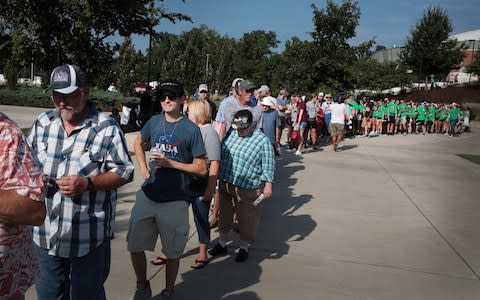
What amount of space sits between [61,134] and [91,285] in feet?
2.83

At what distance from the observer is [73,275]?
2.64m

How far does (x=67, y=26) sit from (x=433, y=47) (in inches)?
1540

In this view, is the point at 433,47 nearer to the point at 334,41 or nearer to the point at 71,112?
the point at 334,41

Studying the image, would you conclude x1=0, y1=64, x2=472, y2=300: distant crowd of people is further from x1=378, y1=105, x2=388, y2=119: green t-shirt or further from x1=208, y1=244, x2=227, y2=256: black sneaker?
x1=378, y1=105, x2=388, y2=119: green t-shirt

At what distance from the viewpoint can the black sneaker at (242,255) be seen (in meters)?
4.78

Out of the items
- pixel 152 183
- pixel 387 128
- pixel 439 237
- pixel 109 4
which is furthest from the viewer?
pixel 387 128

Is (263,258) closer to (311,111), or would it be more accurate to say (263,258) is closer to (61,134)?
(61,134)

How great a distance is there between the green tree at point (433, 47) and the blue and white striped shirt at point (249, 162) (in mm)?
42188

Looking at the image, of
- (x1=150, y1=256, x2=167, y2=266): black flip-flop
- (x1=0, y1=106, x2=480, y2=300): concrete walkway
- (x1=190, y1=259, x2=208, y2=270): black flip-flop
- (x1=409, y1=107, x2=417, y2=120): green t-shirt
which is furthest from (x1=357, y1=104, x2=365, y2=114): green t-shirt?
(x1=150, y1=256, x2=167, y2=266): black flip-flop

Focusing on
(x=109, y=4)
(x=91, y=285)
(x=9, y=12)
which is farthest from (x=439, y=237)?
(x=9, y=12)

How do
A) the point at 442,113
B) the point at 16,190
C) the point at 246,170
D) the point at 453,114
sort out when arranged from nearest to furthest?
the point at 16,190 → the point at 246,170 → the point at 453,114 → the point at 442,113

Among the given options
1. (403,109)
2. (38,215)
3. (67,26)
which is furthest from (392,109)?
(38,215)

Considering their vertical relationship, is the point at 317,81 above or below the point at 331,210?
above

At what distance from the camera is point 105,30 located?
10.9 metres
